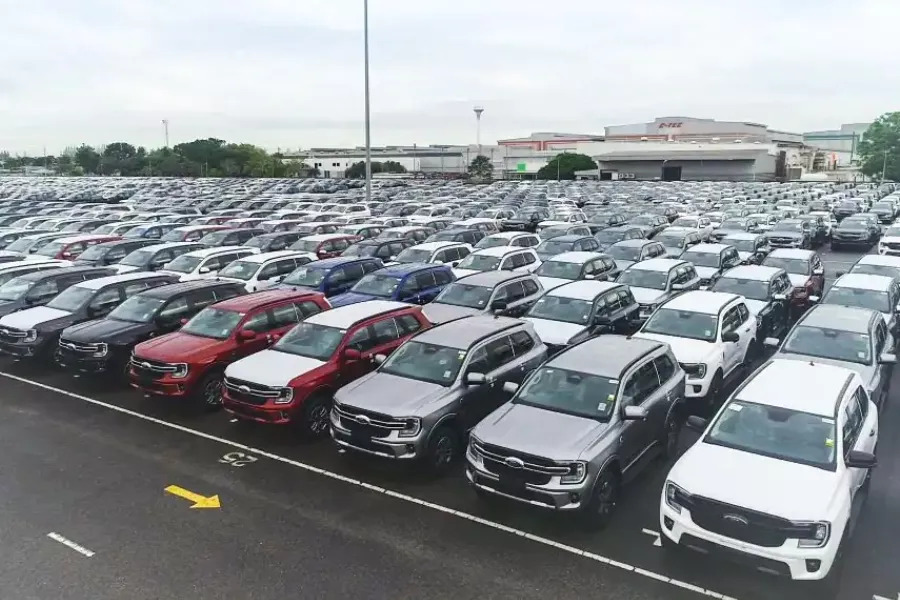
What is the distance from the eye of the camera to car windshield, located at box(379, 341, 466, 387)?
9.71 meters

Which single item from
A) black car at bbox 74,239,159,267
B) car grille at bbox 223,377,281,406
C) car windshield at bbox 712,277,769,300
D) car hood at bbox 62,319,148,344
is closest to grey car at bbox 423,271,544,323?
car windshield at bbox 712,277,769,300

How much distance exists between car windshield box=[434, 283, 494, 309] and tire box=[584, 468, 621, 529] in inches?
276

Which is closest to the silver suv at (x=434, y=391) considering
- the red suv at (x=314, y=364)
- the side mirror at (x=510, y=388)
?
the side mirror at (x=510, y=388)

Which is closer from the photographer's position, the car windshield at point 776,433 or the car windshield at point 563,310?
the car windshield at point 776,433

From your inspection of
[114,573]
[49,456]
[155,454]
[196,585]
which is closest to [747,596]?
[196,585]

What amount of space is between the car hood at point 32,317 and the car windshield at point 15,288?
1106 millimetres

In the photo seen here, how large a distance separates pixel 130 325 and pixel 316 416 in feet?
16.4

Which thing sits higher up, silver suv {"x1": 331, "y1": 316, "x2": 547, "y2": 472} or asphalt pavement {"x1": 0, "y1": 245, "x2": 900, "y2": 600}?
silver suv {"x1": 331, "y1": 316, "x2": 547, "y2": 472}

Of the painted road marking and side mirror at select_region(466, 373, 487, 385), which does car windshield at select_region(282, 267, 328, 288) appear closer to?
side mirror at select_region(466, 373, 487, 385)

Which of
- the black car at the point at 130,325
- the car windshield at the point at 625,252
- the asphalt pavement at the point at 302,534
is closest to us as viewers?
the asphalt pavement at the point at 302,534

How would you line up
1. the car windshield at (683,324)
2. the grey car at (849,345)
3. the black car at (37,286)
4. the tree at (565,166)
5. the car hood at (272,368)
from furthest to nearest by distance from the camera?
the tree at (565,166) < the black car at (37,286) < the car windshield at (683,324) < the grey car at (849,345) < the car hood at (272,368)

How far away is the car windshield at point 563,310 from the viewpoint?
13.5 metres

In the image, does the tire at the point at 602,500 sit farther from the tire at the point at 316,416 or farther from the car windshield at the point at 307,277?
the car windshield at the point at 307,277

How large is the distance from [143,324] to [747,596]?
11088mm
